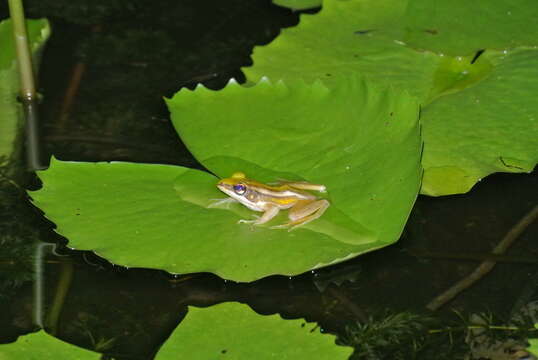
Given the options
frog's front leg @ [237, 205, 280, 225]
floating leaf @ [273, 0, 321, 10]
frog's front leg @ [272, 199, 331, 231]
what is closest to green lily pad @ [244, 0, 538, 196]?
floating leaf @ [273, 0, 321, 10]

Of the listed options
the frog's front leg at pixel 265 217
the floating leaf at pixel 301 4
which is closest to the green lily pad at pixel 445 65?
the floating leaf at pixel 301 4

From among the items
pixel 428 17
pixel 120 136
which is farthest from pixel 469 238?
pixel 120 136

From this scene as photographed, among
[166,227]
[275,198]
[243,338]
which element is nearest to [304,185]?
[275,198]

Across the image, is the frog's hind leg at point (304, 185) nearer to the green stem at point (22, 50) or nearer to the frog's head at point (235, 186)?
the frog's head at point (235, 186)

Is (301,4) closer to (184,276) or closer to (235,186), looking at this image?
(235,186)

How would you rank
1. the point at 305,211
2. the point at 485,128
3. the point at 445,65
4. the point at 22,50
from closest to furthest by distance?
the point at 305,211 < the point at 485,128 < the point at 445,65 < the point at 22,50

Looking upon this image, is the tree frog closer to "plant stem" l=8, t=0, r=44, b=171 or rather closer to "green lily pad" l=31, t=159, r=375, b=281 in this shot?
"green lily pad" l=31, t=159, r=375, b=281

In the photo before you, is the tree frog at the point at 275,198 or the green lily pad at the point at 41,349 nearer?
the green lily pad at the point at 41,349
